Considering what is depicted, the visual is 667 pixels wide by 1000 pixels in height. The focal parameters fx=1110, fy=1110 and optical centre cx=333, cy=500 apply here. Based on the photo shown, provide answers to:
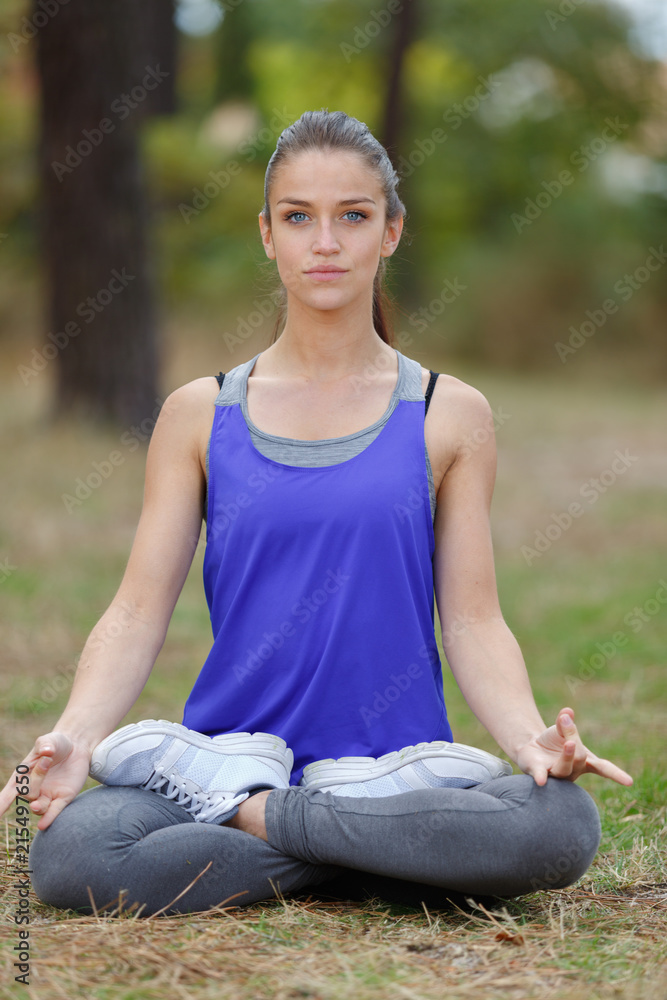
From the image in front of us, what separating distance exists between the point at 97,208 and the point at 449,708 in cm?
461

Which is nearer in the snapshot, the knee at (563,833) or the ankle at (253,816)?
the knee at (563,833)

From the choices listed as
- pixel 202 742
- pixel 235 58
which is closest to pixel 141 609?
pixel 202 742

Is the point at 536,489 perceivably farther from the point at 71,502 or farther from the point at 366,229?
the point at 366,229

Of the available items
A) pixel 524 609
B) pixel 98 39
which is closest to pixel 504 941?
pixel 524 609

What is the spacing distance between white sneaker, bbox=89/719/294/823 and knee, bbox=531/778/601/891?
50 centimetres

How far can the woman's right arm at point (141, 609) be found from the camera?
204cm

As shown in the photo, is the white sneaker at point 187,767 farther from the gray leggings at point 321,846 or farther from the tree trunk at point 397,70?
the tree trunk at point 397,70

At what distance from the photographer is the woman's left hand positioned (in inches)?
74.7

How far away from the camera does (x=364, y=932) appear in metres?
1.94

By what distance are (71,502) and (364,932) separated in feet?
14.3

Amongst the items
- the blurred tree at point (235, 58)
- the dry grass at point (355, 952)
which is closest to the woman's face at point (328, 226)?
the dry grass at point (355, 952)

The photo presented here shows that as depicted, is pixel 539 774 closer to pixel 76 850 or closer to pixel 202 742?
pixel 202 742

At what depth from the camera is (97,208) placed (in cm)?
721

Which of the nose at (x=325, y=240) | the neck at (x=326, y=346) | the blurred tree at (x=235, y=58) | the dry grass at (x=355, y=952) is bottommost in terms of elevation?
the dry grass at (x=355, y=952)
